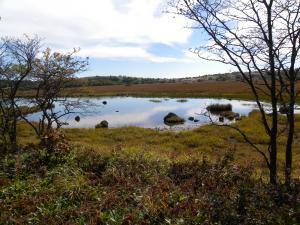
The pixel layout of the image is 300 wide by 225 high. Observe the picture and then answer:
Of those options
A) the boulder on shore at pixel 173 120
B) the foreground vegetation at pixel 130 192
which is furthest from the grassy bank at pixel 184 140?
the boulder on shore at pixel 173 120

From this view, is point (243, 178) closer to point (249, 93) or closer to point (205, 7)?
point (205, 7)

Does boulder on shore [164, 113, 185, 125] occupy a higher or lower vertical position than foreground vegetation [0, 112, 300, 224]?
lower

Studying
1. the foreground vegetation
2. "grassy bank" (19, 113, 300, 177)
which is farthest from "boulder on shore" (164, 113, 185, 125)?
the foreground vegetation

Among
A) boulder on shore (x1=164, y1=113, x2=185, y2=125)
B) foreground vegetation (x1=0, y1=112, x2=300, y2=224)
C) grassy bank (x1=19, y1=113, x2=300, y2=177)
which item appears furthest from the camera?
boulder on shore (x1=164, y1=113, x2=185, y2=125)

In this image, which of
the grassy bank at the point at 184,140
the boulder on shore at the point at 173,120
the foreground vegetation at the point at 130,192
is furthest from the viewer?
the boulder on shore at the point at 173,120

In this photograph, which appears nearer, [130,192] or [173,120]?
[130,192]

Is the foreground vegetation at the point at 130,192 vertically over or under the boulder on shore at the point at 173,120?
over

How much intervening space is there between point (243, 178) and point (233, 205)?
290 centimetres

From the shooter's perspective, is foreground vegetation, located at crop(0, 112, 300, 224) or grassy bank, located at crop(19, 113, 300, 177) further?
grassy bank, located at crop(19, 113, 300, 177)

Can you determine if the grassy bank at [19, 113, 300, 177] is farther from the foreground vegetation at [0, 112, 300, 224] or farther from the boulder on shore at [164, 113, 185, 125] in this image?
the boulder on shore at [164, 113, 185, 125]

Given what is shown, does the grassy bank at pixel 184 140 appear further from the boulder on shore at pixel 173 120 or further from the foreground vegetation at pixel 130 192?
the boulder on shore at pixel 173 120

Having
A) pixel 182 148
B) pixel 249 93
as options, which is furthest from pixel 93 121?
pixel 249 93

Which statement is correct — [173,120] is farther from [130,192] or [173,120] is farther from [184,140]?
[130,192]

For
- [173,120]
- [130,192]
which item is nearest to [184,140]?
[173,120]
